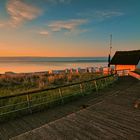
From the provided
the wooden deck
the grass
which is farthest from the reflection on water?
the wooden deck

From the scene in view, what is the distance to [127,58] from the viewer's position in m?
29.6

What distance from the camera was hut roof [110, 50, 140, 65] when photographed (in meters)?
28.2

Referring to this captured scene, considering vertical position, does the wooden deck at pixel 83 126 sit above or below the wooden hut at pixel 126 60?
below

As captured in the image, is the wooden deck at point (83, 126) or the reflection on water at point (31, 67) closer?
the wooden deck at point (83, 126)

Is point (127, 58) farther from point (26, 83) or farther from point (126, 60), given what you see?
point (26, 83)

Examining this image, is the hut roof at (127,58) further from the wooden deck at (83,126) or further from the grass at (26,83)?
the wooden deck at (83,126)

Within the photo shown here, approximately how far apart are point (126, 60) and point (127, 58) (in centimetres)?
52

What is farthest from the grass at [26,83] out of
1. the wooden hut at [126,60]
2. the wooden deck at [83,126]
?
the wooden hut at [126,60]

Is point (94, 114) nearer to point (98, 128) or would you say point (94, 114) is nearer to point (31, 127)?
point (98, 128)

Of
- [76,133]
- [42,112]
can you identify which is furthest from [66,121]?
[42,112]

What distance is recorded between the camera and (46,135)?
516 centimetres

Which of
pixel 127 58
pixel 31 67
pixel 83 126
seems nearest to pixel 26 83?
pixel 83 126

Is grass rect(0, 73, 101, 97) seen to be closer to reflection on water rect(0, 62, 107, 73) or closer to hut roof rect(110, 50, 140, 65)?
hut roof rect(110, 50, 140, 65)

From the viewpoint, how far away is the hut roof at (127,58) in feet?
92.6
